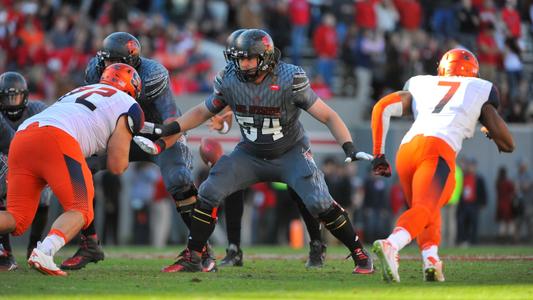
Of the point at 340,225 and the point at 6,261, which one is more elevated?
the point at 340,225

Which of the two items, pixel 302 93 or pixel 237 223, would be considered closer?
pixel 302 93

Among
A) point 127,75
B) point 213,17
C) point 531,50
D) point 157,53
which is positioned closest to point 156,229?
point 157,53

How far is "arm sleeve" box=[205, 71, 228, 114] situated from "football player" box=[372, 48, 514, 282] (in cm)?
142

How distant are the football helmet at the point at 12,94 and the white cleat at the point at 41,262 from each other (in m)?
2.08

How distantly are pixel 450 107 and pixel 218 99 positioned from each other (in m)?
2.02

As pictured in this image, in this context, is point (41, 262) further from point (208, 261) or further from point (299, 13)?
point (299, 13)

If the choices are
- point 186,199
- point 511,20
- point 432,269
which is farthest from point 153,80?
point 511,20

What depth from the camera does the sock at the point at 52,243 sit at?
8211 mm

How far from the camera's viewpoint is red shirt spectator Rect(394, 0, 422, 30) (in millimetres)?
23250

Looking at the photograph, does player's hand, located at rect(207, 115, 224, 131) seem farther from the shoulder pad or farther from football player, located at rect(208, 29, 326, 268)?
the shoulder pad

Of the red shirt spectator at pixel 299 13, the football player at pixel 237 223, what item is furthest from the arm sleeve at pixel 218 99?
the red shirt spectator at pixel 299 13

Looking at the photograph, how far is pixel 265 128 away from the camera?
936cm

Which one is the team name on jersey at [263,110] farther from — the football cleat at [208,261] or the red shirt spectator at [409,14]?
the red shirt spectator at [409,14]

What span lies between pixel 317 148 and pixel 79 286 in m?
13.6
